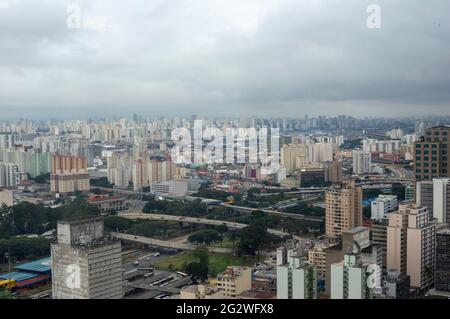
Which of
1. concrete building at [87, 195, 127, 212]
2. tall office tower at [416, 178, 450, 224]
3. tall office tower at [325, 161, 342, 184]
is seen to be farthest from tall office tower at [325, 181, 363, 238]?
tall office tower at [325, 161, 342, 184]

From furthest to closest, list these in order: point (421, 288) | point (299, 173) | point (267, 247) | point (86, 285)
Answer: point (299, 173) → point (267, 247) → point (421, 288) → point (86, 285)

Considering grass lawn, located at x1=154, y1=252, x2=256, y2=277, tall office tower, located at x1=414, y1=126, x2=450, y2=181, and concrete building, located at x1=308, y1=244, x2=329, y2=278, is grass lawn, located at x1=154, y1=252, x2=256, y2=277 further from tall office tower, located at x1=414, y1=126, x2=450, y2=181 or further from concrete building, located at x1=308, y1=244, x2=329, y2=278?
tall office tower, located at x1=414, y1=126, x2=450, y2=181

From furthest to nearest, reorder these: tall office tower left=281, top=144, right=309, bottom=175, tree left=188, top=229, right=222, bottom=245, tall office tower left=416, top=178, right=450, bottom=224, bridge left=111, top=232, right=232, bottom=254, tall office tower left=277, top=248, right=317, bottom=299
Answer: tall office tower left=281, top=144, right=309, bottom=175 < tree left=188, top=229, right=222, bottom=245 < bridge left=111, top=232, right=232, bottom=254 < tall office tower left=416, top=178, right=450, bottom=224 < tall office tower left=277, top=248, right=317, bottom=299

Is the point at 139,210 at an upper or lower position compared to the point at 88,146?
lower

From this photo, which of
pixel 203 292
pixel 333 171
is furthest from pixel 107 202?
pixel 203 292

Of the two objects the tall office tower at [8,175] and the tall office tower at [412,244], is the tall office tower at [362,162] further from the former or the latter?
the tall office tower at [8,175]

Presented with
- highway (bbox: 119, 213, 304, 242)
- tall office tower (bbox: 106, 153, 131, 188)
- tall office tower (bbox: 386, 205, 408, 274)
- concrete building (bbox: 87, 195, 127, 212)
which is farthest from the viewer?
tall office tower (bbox: 106, 153, 131, 188)

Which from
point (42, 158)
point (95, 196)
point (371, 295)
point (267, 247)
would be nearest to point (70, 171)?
point (95, 196)

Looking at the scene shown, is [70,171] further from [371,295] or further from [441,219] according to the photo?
[371,295]
